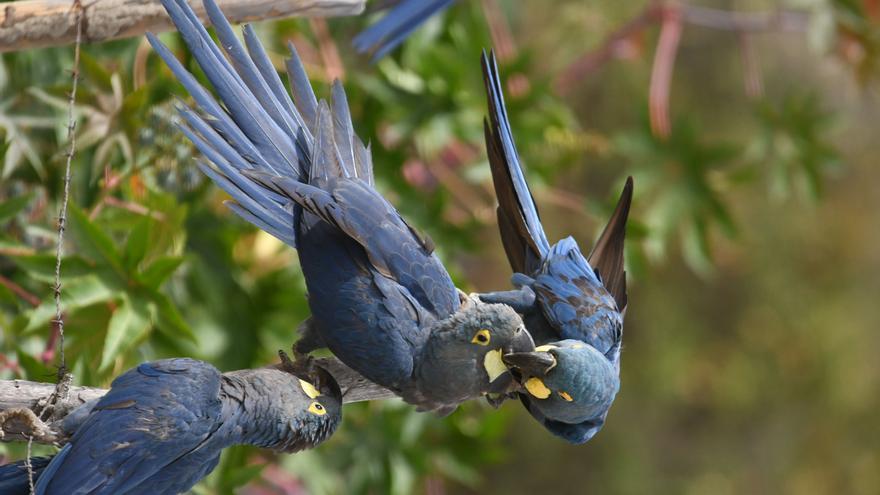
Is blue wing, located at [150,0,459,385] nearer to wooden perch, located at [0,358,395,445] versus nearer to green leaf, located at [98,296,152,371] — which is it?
wooden perch, located at [0,358,395,445]

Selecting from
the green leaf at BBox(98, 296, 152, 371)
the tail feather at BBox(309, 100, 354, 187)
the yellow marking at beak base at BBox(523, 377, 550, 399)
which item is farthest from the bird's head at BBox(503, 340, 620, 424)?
the green leaf at BBox(98, 296, 152, 371)

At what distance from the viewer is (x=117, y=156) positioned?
1.74 m

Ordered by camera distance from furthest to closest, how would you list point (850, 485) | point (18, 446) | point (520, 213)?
1. point (850, 485)
2. point (18, 446)
3. point (520, 213)

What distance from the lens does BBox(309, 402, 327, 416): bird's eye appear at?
1083mm

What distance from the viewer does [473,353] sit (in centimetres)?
110

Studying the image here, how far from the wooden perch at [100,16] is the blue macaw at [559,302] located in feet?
0.93

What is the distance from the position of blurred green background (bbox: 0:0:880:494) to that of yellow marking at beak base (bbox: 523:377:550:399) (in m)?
0.62

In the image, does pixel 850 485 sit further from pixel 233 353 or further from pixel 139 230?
pixel 139 230

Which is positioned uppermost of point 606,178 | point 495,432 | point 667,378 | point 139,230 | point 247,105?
point 247,105

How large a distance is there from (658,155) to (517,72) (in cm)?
40

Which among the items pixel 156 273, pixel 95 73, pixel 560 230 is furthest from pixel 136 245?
pixel 560 230

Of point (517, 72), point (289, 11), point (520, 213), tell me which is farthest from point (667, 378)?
point (289, 11)

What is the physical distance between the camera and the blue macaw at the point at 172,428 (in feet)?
3.18

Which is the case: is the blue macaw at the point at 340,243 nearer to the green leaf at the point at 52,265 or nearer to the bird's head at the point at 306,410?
the bird's head at the point at 306,410
